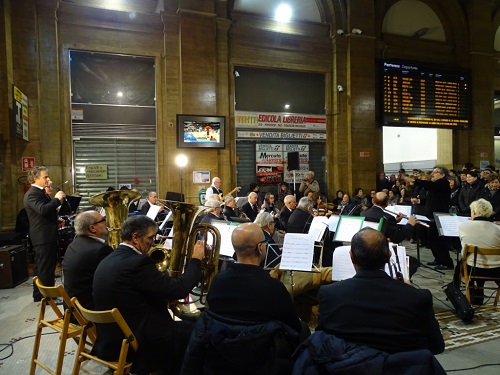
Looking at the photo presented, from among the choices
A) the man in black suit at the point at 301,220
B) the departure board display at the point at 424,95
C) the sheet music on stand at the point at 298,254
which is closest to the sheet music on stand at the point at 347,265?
the sheet music on stand at the point at 298,254

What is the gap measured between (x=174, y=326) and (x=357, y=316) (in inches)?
58.5

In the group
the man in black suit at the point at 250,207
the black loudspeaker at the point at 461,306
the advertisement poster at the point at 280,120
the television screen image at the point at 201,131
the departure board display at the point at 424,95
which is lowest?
the black loudspeaker at the point at 461,306

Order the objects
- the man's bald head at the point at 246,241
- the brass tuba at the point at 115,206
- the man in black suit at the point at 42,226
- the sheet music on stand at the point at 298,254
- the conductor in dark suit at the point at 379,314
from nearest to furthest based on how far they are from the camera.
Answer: the conductor in dark suit at the point at 379,314
the man's bald head at the point at 246,241
the sheet music on stand at the point at 298,254
the brass tuba at the point at 115,206
the man in black suit at the point at 42,226

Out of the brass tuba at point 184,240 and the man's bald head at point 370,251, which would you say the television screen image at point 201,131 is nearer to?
the brass tuba at point 184,240

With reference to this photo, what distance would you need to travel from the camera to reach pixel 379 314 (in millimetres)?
1773

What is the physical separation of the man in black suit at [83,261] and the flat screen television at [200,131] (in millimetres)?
6962

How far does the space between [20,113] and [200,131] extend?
162 inches

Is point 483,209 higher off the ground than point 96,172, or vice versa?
point 96,172

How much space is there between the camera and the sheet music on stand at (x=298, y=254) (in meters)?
3.59

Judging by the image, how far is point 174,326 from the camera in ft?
9.08

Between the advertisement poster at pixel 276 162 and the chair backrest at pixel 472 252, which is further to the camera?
the advertisement poster at pixel 276 162

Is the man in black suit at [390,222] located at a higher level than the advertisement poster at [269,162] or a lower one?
lower

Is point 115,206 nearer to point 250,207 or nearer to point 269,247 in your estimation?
point 269,247

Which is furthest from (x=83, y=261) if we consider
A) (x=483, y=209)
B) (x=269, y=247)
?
(x=483, y=209)
